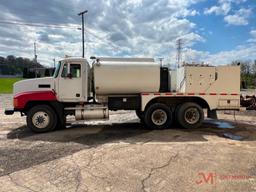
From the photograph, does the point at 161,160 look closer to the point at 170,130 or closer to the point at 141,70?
the point at 170,130

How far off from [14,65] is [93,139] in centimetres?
10747

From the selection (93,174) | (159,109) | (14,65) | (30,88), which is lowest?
(93,174)

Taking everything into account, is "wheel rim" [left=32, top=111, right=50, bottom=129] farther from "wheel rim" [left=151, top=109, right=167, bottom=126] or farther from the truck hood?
"wheel rim" [left=151, top=109, right=167, bottom=126]

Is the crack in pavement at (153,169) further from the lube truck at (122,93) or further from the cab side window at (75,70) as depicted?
the cab side window at (75,70)

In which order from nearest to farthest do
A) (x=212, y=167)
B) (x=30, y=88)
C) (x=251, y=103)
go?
(x=212, y=167) → (x=30, y=88) → (x=251, y=103)

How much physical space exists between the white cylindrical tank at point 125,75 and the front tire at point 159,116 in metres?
0.71

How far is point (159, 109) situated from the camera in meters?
11.6

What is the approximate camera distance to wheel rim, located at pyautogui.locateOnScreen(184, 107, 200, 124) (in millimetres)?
11672

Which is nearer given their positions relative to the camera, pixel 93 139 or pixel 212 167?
pixel 212 167

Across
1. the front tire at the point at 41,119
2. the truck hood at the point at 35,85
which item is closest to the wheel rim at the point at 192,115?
the front tire at the point at 41,119

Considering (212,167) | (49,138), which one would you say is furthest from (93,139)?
(212,167)

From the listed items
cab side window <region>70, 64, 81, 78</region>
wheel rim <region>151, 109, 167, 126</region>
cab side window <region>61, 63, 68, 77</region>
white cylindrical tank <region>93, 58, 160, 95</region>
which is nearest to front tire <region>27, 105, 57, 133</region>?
cab side window <region>61, 63, 68, 77</region>

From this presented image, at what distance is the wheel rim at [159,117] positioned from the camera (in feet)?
37.9

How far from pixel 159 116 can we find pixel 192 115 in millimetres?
1310
